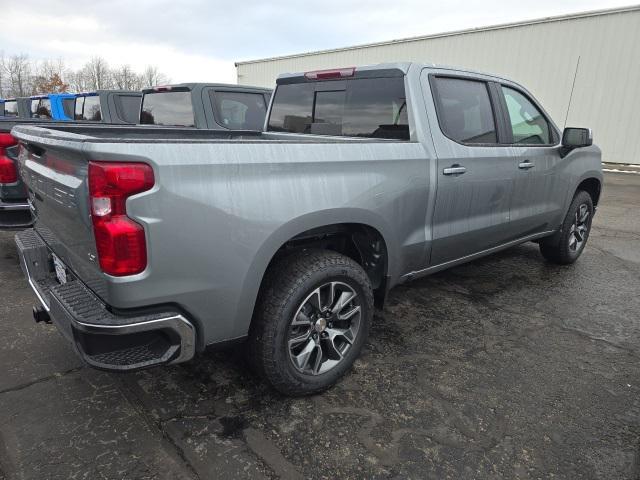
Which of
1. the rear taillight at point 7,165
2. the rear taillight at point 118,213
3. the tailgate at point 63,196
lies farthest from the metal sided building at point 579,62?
the rear taillight at point 118,213

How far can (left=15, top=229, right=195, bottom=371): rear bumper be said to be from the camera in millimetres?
1742

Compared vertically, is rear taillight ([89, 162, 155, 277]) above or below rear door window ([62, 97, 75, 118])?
below

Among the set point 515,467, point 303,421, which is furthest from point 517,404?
point 303,421

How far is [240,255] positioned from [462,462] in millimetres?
1370

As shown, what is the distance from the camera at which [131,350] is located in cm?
184

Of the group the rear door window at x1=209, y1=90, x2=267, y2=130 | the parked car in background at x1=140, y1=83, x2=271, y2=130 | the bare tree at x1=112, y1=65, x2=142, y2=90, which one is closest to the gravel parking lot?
the parked car in background at x1=140, y1=83, x2=271, y2=130

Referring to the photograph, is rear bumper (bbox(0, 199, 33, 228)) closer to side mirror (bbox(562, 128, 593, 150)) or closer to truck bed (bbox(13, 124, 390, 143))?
truck bed (bbox(13, 124, 390, 143))

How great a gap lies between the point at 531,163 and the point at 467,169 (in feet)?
3.40

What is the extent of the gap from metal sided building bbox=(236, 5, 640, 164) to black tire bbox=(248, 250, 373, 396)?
12703 mm

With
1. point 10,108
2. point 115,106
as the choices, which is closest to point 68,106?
point 115,106

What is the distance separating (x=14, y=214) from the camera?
379cm

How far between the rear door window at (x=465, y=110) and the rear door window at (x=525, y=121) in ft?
1.09

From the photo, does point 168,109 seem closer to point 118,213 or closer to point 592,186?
point 118,213

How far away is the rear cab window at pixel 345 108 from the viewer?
295 cm
